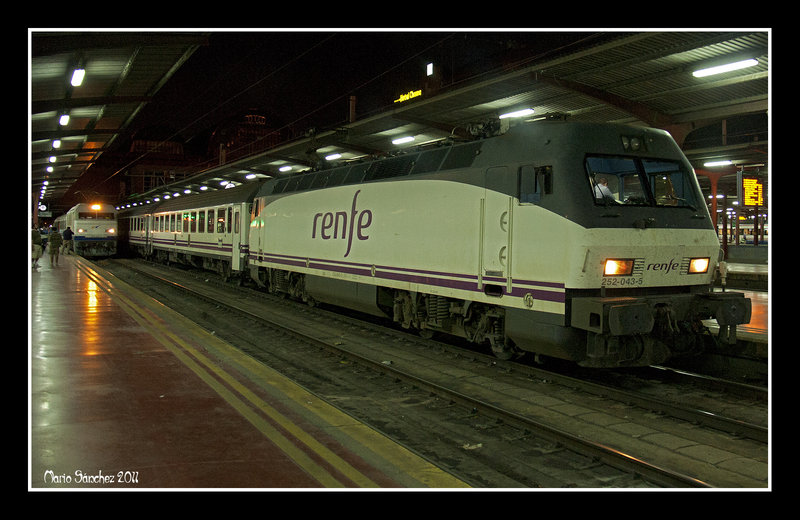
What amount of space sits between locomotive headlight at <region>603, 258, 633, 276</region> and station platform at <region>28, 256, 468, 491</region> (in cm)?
351

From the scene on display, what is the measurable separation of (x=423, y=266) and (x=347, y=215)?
295 centimetres

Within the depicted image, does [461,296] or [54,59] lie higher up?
[54,59]

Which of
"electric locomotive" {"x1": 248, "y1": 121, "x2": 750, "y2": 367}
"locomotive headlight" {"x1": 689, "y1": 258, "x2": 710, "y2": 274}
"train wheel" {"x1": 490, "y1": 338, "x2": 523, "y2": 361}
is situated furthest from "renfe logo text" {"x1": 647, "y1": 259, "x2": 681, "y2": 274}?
"train wheel" {"x1": 490, "y1": 338, "x2": 523, "y2": 361}

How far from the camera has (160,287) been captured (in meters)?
20.8

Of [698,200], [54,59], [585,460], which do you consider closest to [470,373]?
[585,460]

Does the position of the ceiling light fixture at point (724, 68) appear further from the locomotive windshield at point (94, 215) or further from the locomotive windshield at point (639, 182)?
the locomotive windshield at point (94, 215)

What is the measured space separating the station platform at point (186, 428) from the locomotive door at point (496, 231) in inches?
118

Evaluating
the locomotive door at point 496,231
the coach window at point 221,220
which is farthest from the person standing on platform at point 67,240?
the locomotive door at point 496,231

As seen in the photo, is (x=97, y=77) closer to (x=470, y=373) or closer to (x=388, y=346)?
(x=388, y=346)

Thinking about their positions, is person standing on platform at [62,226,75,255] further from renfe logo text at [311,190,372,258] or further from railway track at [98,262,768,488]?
railway track at [98,262,768,488]

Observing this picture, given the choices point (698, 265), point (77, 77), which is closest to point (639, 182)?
point (698, 265)

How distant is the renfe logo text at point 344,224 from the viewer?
11.9 metres

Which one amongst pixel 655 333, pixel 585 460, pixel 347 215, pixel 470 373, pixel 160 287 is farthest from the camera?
pixel 160 287

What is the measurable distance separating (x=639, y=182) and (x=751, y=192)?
1589 cm
